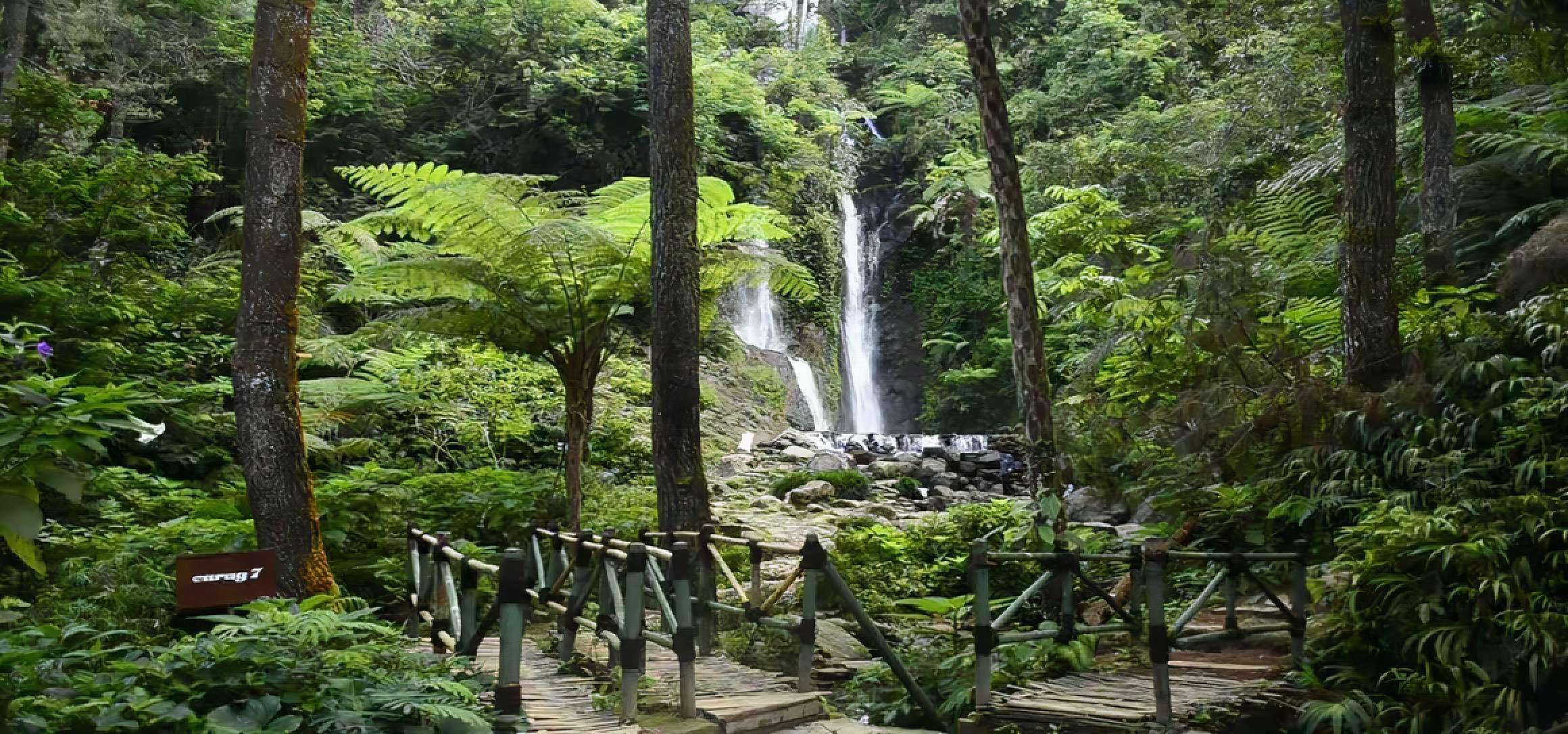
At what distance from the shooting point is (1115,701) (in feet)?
16.8

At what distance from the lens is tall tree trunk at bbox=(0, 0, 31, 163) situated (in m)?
10.6

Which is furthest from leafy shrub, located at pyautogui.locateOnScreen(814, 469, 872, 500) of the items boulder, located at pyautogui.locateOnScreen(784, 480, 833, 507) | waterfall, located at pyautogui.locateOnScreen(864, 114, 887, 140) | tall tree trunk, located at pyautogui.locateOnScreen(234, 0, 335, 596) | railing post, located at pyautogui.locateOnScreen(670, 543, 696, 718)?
waterfall, located at pyautogui.locateOnScreen(864, 114, 887, 140)

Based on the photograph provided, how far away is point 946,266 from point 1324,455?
1620 cm

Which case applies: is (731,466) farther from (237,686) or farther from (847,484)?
(237,686)

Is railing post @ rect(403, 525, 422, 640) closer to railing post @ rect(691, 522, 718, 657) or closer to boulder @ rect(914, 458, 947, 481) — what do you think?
railing post @ rect(691, 522, 718, 657)

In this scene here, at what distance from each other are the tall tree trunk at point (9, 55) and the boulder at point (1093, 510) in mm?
11477

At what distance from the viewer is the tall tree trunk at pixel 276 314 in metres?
5.83

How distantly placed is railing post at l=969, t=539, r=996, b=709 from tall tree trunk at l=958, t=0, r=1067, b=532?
1.63 m

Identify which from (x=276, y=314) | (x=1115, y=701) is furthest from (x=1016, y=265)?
(x=276, y=314)

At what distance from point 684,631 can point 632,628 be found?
0.74 feet

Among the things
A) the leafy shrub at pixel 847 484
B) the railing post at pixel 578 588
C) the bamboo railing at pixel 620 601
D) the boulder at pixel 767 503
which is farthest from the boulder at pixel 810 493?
the railing post at pixel 578 588

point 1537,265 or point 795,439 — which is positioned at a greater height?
point 1537,265

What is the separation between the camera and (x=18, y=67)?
11242mm

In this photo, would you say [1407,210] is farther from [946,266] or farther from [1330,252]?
[946,266]
